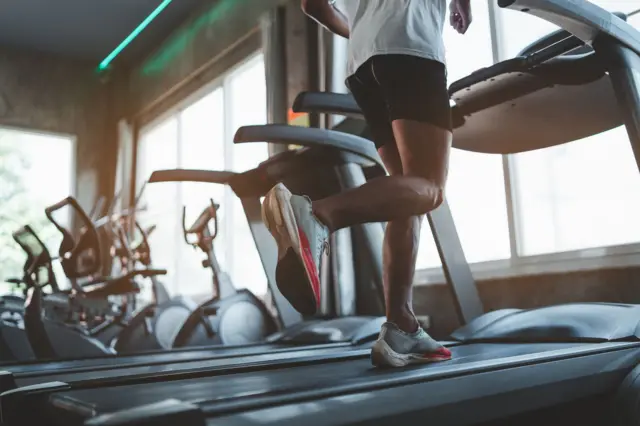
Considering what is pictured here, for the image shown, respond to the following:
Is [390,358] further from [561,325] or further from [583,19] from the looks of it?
[583,19]

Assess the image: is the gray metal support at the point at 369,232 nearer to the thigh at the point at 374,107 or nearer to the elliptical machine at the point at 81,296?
the thigh at the point at 374,107

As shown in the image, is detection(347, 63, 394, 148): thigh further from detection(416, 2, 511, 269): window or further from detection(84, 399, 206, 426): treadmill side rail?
detection(416, 2, 511, 269): window

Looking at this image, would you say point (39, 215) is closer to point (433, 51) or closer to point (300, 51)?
point (300, 51)

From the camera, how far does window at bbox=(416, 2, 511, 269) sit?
3156mm

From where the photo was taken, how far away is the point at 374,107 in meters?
1.76

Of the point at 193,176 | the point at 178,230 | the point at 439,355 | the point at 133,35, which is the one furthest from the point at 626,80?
the point at 133,35

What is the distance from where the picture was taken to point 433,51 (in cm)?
151

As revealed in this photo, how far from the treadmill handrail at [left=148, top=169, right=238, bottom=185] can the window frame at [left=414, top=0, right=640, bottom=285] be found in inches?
49.4

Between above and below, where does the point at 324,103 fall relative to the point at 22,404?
above

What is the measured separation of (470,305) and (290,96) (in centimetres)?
246

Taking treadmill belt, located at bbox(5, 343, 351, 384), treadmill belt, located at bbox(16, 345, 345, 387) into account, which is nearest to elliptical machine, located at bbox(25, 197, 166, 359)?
treadmill belt, located at bbox(5, 343, 351, 384)

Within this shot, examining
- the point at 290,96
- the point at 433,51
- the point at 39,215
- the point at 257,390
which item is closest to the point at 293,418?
the point at 257,390

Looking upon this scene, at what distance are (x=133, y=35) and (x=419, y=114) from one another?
637 cm

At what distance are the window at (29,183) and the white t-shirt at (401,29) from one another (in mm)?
6021
